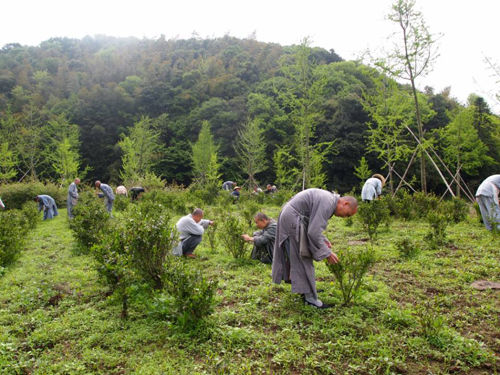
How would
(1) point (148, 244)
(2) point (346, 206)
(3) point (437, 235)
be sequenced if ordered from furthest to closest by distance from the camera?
(3) point (437, 235)
(1) point (148, 244)
(2) point (346, 206)

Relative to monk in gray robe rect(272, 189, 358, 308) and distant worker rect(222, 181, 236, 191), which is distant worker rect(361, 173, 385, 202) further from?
distant worker rect(222, 181, 236, 191)

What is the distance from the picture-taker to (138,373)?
293cm

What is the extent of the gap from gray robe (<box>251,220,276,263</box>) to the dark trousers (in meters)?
1.31

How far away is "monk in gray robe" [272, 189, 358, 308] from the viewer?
151 inches

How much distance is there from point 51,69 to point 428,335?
63.2m

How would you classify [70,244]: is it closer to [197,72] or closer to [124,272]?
[124,272]

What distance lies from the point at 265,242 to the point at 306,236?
7.04 feet

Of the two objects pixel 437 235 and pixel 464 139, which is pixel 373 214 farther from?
pixel 464 139

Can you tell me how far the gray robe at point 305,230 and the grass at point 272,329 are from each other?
43cm

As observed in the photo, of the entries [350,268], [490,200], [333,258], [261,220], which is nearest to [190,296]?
Result: [333,258]

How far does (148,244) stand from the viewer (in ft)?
14.2

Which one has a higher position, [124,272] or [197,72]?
[197,72]

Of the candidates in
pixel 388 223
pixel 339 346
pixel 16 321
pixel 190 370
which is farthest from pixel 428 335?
pixel 388 223

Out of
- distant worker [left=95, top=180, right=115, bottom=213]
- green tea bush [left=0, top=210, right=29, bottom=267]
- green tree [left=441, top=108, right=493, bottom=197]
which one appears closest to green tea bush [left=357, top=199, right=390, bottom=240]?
green tea bush [left=0, top=210, right=29, bottom=267]
